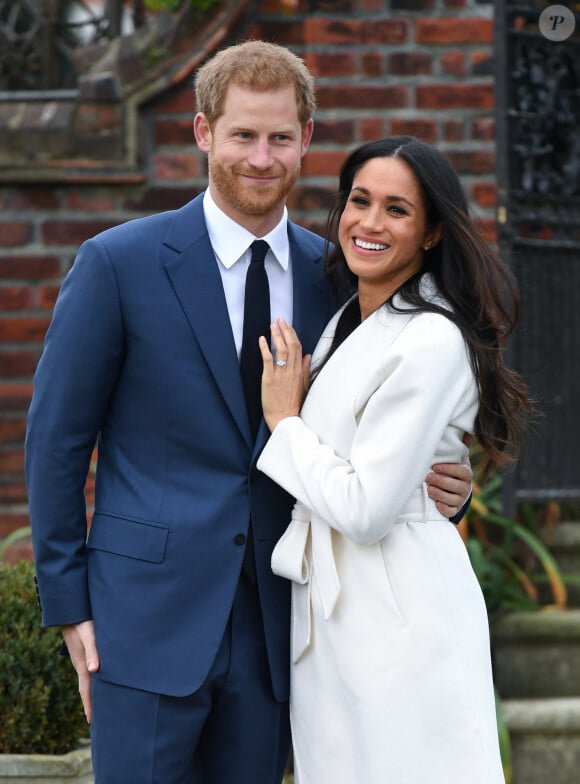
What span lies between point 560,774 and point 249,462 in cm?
241

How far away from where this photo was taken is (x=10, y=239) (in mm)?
4586

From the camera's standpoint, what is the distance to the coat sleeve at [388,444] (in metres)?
2.56

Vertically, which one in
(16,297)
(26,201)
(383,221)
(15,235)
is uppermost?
(383,221)

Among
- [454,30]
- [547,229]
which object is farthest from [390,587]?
[547,229]

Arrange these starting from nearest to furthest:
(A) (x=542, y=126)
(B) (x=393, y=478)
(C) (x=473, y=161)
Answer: (B) (x=393, y=478) < (C) (x=473, y=161) < (A) (x=542, y=126)

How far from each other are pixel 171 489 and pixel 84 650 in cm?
39

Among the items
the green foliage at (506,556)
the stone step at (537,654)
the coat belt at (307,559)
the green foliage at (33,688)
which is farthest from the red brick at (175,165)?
the coat belt at (307,559)

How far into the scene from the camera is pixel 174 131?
456 centimetres

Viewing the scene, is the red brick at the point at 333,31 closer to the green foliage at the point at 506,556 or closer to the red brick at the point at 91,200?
the red brick at the point at 91,200

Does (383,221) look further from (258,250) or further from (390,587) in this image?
(390,587)

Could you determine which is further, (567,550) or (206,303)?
(567,550)

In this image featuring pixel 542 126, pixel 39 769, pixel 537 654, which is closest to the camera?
pixel 39 769

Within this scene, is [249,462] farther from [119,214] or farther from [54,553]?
[119,214]

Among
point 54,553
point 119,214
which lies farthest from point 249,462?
point 119,214
